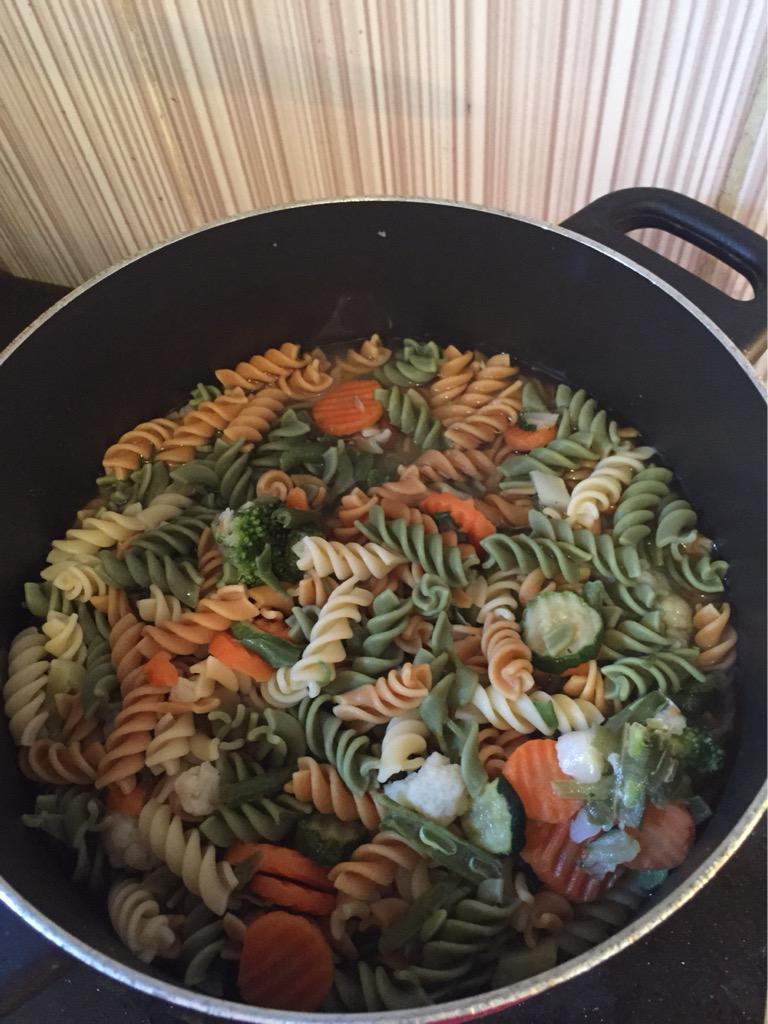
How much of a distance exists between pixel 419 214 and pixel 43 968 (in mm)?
1631

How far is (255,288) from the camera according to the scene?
79.4 inches

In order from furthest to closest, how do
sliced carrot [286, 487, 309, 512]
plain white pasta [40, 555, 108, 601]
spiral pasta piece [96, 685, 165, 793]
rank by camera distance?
sliced carrot [286, 487, 309, 512] < plain white pasta [40, 555, 108, 601] < spiral pasta piece [96, 685, 165, 793]

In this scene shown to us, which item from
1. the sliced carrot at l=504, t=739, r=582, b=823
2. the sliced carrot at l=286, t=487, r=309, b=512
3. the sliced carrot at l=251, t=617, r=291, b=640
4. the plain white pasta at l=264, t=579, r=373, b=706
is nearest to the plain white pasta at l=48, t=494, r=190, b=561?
the sliced carrot at l=286, t=487, r=309, b=512

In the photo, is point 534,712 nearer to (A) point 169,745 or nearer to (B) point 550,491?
(B) point 550,491

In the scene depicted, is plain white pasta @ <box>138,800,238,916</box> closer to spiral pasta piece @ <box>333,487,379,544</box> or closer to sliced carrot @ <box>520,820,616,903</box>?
sliced carrot @ <box>520,820,616,903</box>

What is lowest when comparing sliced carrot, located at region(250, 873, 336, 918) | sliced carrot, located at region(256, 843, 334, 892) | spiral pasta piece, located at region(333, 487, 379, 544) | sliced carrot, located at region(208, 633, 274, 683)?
sliced carrot, located at region(250, 873, 336, 918)

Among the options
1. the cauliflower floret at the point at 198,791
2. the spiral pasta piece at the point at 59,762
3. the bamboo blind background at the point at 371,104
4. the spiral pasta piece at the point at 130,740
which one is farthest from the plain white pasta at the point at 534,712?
the bamboo blind background at the point at 371,104

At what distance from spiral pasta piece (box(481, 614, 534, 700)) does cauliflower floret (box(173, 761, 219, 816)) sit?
544 millimetres

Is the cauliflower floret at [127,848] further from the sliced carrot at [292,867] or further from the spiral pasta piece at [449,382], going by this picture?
A: the spiral pasta piece at [449,382]

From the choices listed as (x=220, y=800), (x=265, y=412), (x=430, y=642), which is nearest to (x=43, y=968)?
(x=220, y=800)


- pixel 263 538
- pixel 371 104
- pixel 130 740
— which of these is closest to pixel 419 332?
pixel 371 104

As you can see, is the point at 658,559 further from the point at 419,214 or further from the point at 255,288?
the point at 255,288

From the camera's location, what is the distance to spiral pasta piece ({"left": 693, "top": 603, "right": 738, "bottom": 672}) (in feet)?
5.40

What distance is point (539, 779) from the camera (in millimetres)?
1486
